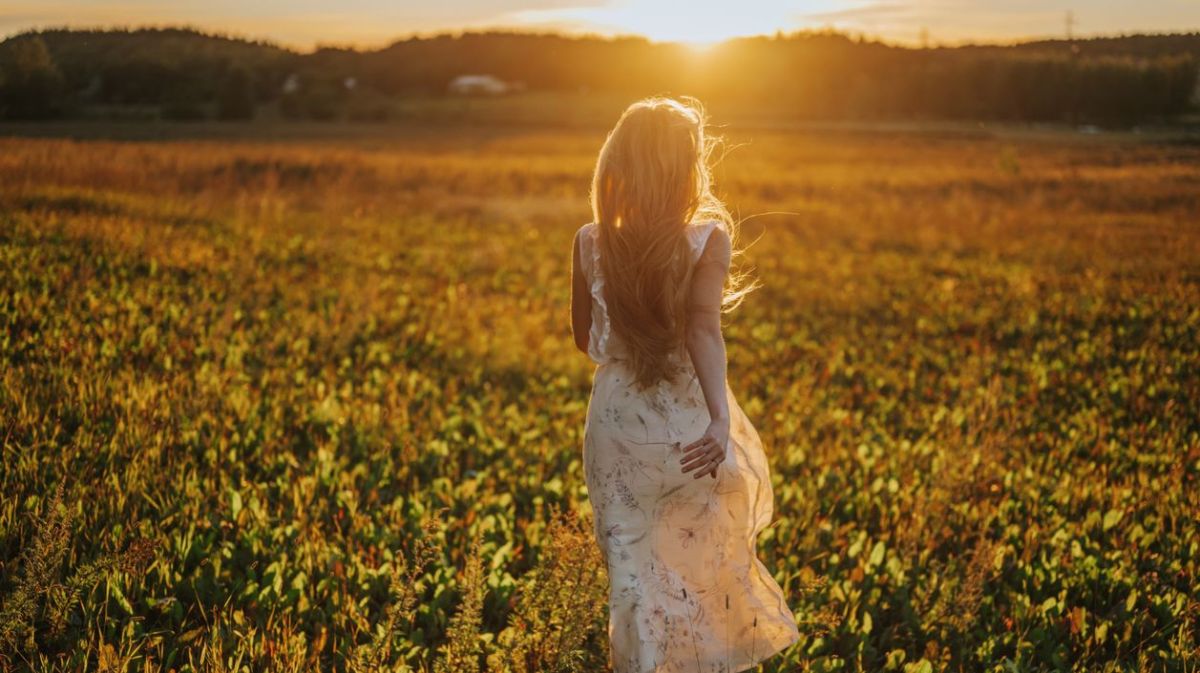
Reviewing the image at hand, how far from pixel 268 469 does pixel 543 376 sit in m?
3.13

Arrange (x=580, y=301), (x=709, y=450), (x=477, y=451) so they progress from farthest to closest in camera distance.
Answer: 1. (x=477, y=451)
2. (x=580, y=301)
3. (x=709, y=450)

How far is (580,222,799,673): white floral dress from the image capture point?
3197 mm

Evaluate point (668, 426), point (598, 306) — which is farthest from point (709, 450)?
point (598, 306)

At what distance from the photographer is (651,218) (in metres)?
3.06

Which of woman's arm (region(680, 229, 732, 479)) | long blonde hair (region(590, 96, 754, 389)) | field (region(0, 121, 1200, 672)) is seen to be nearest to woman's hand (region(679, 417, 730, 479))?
woman's arm (region(680, 229, 732, 479))

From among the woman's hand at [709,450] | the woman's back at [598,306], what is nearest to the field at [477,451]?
the woman's hand at [709,450]

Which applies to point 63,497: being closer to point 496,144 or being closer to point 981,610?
point 981,610

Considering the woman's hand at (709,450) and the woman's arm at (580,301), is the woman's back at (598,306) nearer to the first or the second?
the woman's arm at (580,301)

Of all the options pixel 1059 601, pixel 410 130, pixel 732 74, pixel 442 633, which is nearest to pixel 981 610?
pixel 1059 601

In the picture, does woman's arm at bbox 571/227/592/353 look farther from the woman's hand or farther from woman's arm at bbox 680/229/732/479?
the woman's hand

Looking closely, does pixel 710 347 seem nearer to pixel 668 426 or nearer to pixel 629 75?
pixel 668 426

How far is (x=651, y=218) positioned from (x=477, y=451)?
3.37 meters

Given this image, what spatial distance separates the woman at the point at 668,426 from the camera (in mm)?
3061

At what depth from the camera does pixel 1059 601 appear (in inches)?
179
